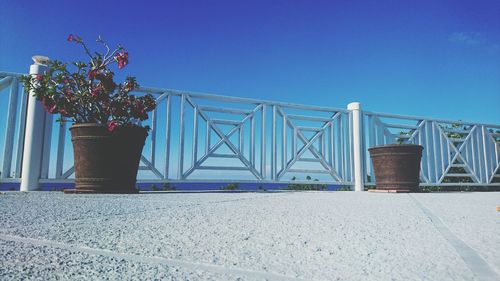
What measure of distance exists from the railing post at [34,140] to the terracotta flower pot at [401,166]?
11.5 ft

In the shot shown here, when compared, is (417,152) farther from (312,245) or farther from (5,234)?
(5,234)

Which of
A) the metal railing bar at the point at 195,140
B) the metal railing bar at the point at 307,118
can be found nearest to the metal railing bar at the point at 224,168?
the metal railing bar at the point at 195,140

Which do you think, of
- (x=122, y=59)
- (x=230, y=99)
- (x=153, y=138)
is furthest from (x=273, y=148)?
(x=122, y=59)

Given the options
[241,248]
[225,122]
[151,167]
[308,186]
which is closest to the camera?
[241,248]

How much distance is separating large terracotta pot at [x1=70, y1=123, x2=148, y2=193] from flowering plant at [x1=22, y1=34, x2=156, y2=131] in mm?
96

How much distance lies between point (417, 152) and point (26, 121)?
13.1 ft

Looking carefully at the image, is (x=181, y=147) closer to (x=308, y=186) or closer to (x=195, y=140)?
(x=195, y=140)

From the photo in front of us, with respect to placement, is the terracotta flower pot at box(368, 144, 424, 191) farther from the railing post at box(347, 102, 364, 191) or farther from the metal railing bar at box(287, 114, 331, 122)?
the metal railing bar at box(287, 114, 331, 122)

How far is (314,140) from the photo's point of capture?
4.31 metres

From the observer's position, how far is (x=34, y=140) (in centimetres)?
296

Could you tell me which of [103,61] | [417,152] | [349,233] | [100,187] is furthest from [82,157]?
[417,152]

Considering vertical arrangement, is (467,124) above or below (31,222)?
above

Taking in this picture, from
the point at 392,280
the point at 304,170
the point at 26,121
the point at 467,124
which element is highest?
the point at 467,124

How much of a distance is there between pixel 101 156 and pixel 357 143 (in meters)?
3.22
